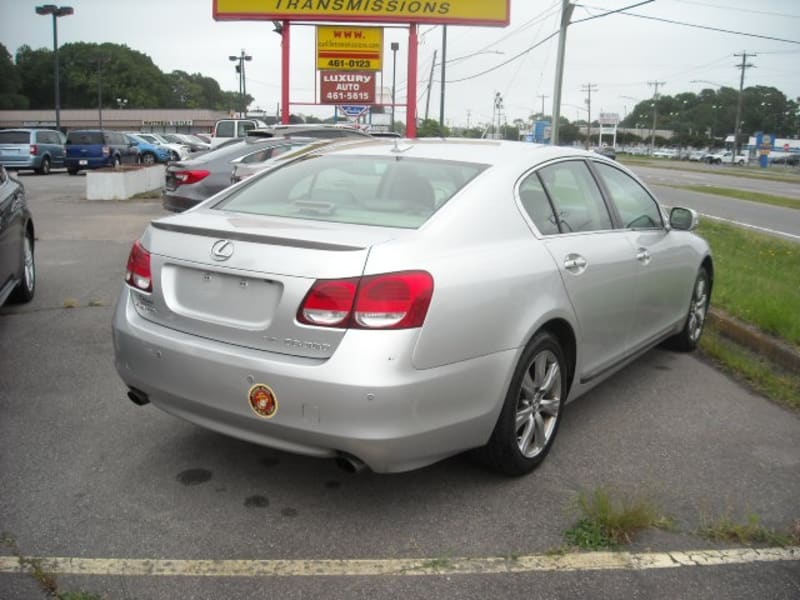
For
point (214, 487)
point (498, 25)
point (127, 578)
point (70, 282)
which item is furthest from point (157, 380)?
point (498, 25)

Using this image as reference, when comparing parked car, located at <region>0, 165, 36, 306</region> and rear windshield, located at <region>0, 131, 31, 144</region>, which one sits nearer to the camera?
parked car, located at <region>0, 165, 36, 306</region>

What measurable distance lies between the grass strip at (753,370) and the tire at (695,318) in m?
0.18

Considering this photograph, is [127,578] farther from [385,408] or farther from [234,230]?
[234,230]

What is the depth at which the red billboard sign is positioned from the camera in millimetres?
22344

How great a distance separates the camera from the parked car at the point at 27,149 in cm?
2552

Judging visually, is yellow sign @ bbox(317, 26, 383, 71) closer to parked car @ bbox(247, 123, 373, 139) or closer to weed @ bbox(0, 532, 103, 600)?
parked car @ bbox(247, 123, 373, 139)

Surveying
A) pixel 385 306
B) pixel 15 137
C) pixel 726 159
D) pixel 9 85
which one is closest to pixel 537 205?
pixel 385 306

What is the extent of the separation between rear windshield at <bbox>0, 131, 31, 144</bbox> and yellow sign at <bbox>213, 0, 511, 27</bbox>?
10.0m

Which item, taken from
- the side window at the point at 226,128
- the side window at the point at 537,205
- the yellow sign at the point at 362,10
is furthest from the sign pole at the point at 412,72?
the side window at the point at 537,205

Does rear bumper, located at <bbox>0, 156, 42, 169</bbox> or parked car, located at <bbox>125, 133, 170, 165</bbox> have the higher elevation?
parked car, located at <bbox>125, 133, 170, 165</bbox>

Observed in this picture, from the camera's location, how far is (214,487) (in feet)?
11.5

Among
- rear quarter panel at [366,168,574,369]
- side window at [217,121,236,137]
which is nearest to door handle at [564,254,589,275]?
rear quarter panel at [366,168,574,369]

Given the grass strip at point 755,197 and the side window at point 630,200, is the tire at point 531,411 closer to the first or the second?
the side window at point 630,200

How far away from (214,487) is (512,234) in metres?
1.81
